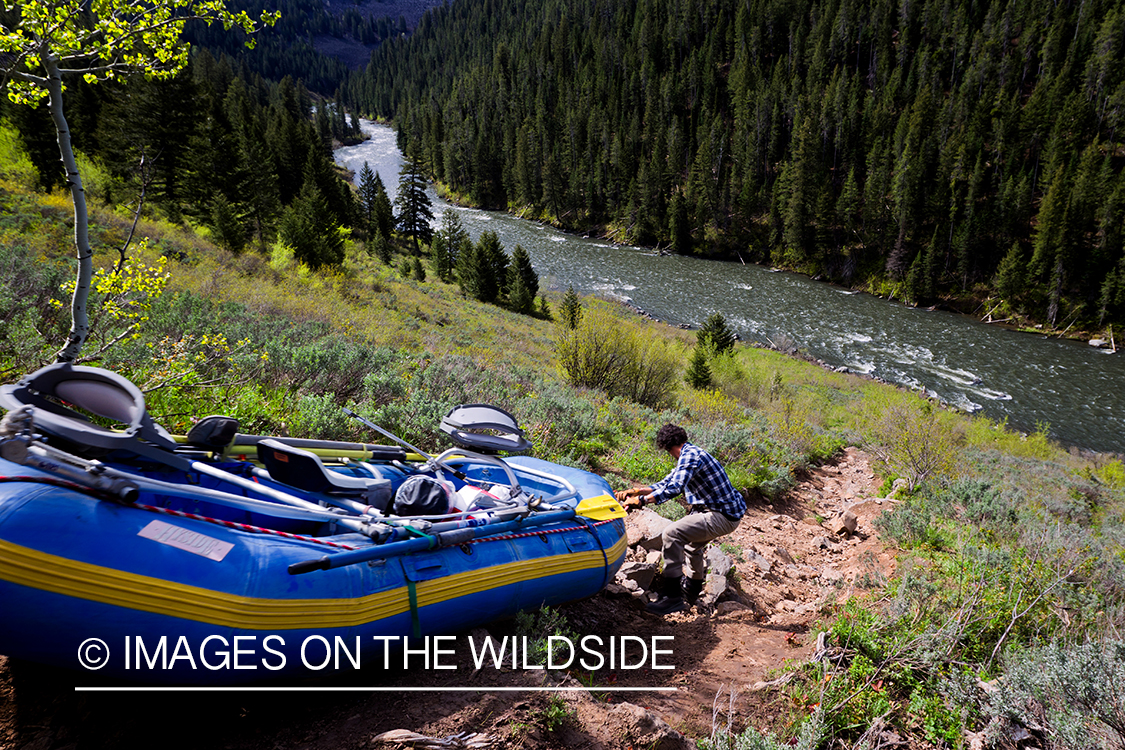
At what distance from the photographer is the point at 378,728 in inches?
98.3

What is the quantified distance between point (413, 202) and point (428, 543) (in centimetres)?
4407

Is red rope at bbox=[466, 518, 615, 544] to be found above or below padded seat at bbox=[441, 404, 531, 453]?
below

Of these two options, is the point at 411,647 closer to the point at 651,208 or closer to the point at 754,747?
the point at 754,747

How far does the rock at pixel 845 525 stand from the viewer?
269 inches

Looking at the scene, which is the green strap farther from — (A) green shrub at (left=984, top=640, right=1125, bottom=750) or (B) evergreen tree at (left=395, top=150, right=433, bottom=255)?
(B) evergreen tree at (left=395, top=150, right=433, bottom=255)

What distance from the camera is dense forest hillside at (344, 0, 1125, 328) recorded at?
37.4 meters

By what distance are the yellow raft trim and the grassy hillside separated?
1.94 meters

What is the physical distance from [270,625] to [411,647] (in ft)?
2.76

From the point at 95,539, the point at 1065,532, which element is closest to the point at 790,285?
the point at 1065,532

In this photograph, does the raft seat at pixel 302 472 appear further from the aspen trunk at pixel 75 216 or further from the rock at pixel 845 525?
the rock at pixel 845 525

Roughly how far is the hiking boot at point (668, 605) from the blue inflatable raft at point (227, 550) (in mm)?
928

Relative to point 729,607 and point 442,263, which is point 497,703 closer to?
point 729,607

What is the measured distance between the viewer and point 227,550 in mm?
2391

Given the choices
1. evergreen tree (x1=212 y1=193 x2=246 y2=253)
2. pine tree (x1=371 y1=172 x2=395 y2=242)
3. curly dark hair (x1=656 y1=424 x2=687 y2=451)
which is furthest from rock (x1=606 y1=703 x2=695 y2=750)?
pine tree (x1=371 y1=172 x2=395 y2=242)
